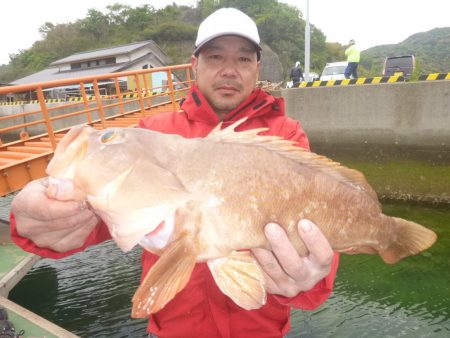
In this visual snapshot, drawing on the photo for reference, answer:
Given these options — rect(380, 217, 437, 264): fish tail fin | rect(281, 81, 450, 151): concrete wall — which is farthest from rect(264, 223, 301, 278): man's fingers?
rect(281, 81, 450, 151): concrete wall

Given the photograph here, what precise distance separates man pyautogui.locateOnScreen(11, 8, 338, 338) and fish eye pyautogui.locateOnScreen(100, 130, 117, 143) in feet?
1.05

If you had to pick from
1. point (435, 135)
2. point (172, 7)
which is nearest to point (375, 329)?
point (435, 135)

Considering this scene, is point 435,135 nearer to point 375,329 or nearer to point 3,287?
point 375,329

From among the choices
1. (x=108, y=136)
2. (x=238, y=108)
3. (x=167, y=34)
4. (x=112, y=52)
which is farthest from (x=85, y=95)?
(x=167, y=34)

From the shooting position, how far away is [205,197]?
5.49 feet

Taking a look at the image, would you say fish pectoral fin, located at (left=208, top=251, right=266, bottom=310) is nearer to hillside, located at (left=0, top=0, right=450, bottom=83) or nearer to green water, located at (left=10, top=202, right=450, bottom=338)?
green water, located at (left=10, top=202, right=450, bottom=338)

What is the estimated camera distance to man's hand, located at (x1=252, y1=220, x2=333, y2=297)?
1747 mm

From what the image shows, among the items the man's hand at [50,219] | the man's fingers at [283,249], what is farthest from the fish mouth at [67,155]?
the man's fingers at [283,249]

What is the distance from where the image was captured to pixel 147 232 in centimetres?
163

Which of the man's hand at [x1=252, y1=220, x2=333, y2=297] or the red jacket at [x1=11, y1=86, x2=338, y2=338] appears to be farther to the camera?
the red jacket at [x1=11, y1=86, x2=338, y2=338]

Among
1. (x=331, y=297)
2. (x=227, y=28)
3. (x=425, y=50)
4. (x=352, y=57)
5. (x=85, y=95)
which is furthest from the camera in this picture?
(x=425, y=50)

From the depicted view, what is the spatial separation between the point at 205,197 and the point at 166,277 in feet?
1.23

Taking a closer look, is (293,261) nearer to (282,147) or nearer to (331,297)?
(282,147)

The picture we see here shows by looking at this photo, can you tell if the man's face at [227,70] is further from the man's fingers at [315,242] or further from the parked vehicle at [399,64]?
the parked vehicle at [399,64]
